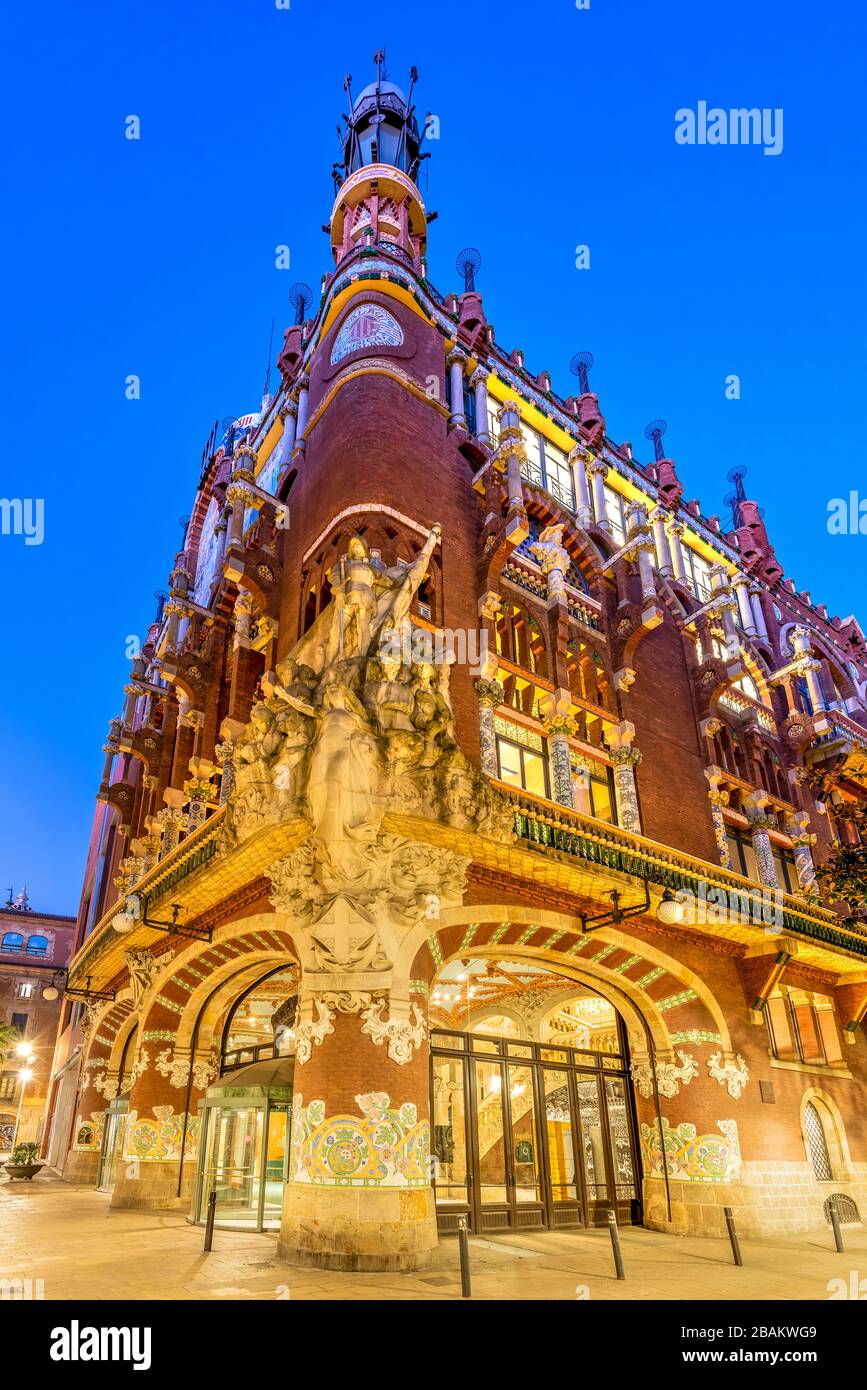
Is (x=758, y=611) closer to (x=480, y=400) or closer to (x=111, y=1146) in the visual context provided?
(x=480, y=400)

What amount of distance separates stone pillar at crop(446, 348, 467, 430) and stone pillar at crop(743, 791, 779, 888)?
45.9ft

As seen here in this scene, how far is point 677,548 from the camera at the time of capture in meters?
30.4

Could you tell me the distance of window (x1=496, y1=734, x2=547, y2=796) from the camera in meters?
18.1

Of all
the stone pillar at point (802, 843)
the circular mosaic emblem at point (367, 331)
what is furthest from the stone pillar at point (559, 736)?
the circular mosaic emblem at point (367, 331)

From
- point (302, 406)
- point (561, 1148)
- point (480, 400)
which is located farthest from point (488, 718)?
point (302, 406)

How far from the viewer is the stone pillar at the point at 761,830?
79.3 ft

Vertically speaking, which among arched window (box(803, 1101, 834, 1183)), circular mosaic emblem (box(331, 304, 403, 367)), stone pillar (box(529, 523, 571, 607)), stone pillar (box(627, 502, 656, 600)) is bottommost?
arched window (box(803, 1101, 834, 1183))

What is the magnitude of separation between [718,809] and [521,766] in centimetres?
745

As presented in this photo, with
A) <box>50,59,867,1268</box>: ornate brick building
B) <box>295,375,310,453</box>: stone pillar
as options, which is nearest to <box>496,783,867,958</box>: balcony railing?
<box>50,59,867,1268</box>: ornate brick building

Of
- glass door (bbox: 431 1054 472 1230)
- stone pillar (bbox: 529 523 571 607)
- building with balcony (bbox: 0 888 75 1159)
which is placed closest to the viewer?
glass door (bbox: 431 1054 472 1230)

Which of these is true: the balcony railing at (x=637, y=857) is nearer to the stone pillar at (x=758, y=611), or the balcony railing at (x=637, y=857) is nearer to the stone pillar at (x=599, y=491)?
the stone pillar at (x=599, y=491)

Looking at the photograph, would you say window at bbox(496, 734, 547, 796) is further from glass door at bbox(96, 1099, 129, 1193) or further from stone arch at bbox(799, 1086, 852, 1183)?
glass door at bbox(96, 1099, 129, 1193)

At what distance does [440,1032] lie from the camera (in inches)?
593
